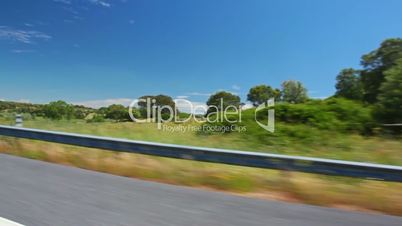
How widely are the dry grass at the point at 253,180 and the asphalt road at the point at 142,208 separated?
0.65 meters

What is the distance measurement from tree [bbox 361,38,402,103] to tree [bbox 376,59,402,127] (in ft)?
74.6

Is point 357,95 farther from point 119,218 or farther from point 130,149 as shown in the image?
point 119,218

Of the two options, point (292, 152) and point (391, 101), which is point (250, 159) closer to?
point (292, 152)

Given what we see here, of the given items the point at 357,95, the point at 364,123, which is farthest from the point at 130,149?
the point at 357,95

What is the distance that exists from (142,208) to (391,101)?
73.7 ft

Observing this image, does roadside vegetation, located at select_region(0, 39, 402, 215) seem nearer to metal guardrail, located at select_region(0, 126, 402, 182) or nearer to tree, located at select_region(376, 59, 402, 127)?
tree, located at select_region(376, 59, 402, 127)

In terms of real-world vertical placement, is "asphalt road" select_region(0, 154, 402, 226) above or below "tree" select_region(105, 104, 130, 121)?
below

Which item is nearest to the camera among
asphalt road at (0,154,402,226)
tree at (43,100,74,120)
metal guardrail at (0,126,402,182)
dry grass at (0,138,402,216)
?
asphalt road at (0,154,402,226)

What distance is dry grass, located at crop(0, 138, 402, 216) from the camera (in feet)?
20.3

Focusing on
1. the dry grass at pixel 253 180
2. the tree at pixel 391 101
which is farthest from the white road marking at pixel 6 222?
the tree at pixel 391 101

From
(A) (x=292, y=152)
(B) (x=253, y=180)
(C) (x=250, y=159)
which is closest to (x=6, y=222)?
(C) (x=250, y=159)

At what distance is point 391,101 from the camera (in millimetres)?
24578

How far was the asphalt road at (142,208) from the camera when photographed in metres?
4.98

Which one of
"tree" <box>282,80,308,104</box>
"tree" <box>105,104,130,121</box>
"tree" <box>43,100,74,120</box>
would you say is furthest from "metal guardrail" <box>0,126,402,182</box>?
"tree" <box>282,80,308,104</box>
